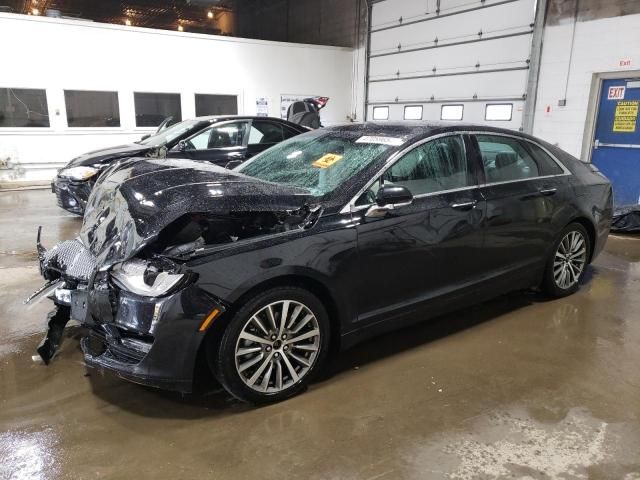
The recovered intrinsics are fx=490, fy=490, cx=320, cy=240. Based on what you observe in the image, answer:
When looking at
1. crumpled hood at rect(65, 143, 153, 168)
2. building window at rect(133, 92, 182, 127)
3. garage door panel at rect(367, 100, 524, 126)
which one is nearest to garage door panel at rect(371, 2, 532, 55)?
garage door panel at rect(367, 100, 524, 126)

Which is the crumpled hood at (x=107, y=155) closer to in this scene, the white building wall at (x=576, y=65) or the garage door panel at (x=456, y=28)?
the white building wall at (x=576, y=65)

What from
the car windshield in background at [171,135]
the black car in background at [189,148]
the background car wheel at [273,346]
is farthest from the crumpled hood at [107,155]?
the background car wheel at [273,346]

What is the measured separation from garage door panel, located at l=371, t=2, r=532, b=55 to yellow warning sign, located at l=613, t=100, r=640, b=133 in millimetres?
2319

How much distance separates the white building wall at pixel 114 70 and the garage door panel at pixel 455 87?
247 centimetres

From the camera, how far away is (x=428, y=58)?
425 inches

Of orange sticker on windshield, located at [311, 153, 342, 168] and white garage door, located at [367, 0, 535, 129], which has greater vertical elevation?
white garage door, located at [367, 0, 535, 129]

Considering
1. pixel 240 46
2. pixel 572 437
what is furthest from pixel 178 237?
pixel 240 46

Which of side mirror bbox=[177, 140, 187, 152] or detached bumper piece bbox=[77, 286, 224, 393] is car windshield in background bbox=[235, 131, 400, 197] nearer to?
detached bumper piece bbox=[77, 286, 224, 393]

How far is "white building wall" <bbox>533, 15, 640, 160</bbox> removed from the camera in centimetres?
728

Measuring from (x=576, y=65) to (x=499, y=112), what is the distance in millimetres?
1629

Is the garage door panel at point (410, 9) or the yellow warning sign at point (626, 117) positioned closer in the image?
the yellow warning sign at point (626, 117)

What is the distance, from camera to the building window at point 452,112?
10125 millimetres

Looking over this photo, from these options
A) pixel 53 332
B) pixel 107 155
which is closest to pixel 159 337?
pixel 53 332

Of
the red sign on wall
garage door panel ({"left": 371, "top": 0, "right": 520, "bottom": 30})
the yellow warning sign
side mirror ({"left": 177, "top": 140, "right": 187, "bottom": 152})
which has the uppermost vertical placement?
garage door panel ({"left": 371, "top": 0, "right": 520, "bottom": 30})
